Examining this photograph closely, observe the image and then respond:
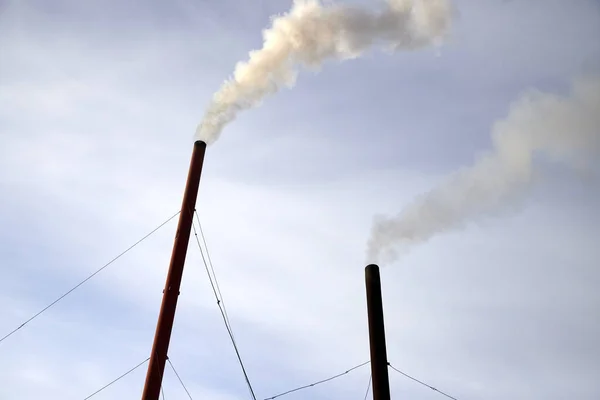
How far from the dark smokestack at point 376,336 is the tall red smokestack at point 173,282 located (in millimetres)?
5418

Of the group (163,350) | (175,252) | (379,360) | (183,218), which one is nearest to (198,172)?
(183,218)

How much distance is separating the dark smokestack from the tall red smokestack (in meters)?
5.42

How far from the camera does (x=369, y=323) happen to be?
15.1 metres

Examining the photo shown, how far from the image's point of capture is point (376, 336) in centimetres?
1470

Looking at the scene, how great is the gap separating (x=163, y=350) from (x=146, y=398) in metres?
1.32

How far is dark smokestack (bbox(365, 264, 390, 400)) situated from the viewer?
13.8 metres

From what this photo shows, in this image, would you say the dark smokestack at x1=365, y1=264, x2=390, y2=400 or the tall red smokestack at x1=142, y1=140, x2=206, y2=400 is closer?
the dark smokestack at x1=365, y1=264, x2=390, y2=400

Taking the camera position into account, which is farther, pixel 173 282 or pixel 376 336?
pixel 173 282

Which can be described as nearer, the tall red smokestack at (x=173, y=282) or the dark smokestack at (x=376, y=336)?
the dark smokestack at (x=376, y=336)

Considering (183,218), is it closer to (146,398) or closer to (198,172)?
(198,172)

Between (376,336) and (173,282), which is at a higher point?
(173,282)

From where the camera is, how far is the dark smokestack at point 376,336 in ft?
45.2

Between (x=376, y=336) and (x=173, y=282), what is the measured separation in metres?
5.87

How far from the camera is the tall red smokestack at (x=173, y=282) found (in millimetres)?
14023
